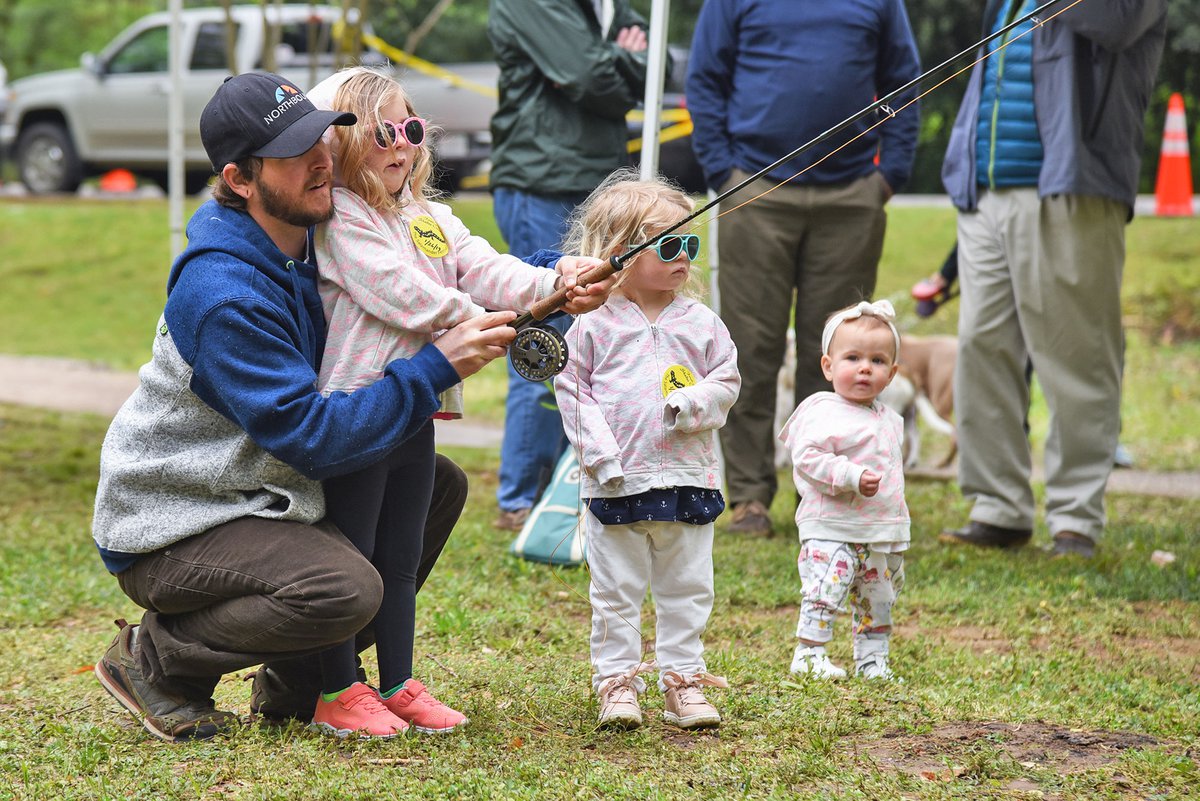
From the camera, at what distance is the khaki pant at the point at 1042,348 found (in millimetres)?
5602

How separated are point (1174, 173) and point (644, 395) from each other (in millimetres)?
12726

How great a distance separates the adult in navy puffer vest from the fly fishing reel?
9.60 ft

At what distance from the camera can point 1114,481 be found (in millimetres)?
7957

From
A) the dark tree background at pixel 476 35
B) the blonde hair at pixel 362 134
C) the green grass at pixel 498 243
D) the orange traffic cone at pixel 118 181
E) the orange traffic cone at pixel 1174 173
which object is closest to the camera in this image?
the blonde hair at pixel 362 134

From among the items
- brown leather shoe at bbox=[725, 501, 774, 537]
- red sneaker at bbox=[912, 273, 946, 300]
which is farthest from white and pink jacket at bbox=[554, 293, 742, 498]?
red sneaker at bbox=[912, 273, 946, 300]

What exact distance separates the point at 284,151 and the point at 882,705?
197 centimetres

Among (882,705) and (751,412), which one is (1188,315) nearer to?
(751,412)

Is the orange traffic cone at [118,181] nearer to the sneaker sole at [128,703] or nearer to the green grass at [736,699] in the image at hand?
the green grass at [736,699]

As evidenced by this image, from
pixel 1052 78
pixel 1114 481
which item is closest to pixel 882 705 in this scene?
pixel 1052 78

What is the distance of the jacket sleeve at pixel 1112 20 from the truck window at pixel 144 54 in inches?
541

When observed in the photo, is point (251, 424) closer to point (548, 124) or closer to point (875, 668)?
point (875, 668)

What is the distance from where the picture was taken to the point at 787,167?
18.8 ft

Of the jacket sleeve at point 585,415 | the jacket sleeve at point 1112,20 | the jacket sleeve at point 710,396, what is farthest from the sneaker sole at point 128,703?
the jacket sleeve at point 1112,20

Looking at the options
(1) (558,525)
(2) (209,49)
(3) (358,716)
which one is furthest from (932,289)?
(2) (209,49)
